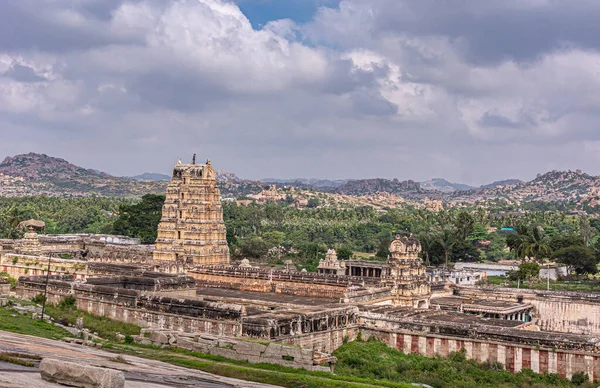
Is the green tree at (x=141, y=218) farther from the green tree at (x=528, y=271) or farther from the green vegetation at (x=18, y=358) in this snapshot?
the green vegetation at (x=18, y=358)

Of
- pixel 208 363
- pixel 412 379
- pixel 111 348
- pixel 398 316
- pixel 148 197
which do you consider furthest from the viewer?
pixel 148 197

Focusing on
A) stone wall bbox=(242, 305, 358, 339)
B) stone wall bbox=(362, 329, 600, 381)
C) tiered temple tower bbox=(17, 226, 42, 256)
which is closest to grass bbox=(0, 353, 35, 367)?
stone wall bbox=(242, 305, 358, 339)

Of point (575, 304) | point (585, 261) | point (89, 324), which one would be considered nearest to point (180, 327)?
point (89, 324)

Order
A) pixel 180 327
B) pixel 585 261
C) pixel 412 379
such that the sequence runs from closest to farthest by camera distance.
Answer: pixel 412 379 < pixel 180 327 < pixel 585 261

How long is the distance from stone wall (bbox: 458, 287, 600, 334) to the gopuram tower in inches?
1063

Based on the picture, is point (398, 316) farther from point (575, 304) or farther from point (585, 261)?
point (585, 261)

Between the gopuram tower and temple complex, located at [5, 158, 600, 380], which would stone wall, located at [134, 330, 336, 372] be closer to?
temple complex, located at [5, 158, 600, 380]

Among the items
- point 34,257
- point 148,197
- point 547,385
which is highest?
point 148,197

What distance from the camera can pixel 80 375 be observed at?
17.5 m

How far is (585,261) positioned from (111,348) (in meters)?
70.3

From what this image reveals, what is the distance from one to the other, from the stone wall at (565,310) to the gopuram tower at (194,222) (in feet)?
88.6

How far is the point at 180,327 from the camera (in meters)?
38.6

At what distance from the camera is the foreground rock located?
56.3 feet

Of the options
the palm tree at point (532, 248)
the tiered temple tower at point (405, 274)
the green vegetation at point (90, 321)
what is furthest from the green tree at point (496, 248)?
the green vegetation at point (90, 321)
